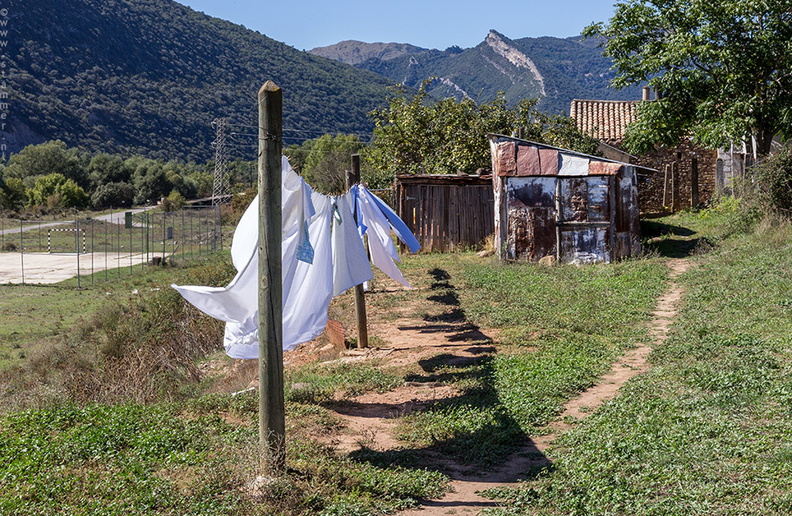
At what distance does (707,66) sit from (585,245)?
766cm

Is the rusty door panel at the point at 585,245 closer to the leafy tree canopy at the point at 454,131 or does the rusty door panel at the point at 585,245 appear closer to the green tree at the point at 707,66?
the green tree at the point at 707,66

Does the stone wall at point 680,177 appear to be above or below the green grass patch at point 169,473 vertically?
above

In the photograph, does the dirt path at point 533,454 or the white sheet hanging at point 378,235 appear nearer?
the dirt path at point 533,454

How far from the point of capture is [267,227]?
538cm

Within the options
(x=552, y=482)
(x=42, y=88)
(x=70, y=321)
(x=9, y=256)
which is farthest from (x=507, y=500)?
(x=42, y=88)

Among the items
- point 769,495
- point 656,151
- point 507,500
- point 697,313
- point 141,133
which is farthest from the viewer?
point 141,133

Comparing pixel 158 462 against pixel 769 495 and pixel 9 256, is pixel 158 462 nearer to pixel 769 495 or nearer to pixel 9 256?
pixel 769 495

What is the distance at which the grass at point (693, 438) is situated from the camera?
4559 mm

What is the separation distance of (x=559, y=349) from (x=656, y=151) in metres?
19.9

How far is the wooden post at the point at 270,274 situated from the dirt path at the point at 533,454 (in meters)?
1.17

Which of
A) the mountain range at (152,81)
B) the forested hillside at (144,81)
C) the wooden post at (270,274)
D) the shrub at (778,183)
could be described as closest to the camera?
the wooden post at (270,274)

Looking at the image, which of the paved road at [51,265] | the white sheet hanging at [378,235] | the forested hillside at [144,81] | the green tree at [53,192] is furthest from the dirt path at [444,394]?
the forested hillside at [144,81]

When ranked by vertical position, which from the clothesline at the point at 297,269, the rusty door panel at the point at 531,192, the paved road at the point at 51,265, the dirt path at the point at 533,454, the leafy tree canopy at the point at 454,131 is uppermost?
the leafy tree canopy at the point at 454,131

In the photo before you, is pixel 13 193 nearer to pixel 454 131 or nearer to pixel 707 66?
pixel 454 131
